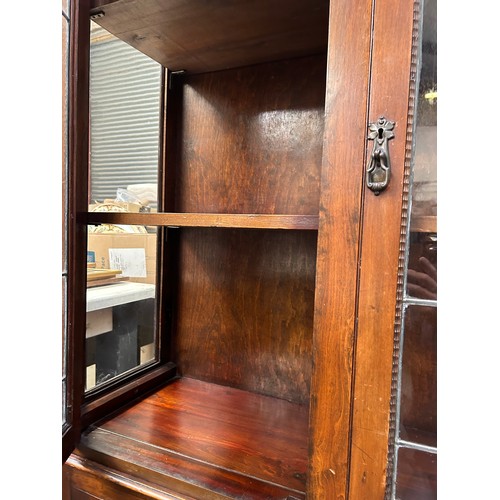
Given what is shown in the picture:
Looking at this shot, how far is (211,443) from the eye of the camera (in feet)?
2.75

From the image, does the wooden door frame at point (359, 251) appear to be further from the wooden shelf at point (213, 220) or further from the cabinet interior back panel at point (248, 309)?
the cabinet interior back panel at point (248, 309)

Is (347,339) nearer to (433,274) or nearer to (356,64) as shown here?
(433,274)

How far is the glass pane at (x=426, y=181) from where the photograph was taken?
1.65ft

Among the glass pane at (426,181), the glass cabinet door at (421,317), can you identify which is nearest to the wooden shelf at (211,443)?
the glass cabinet door at (421,317)

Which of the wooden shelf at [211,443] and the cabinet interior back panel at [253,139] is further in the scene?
the cabinet interior back panel at [253,139]

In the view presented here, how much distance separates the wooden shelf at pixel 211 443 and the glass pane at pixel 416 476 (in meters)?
0.22

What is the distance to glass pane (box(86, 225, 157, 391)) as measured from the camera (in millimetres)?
1026

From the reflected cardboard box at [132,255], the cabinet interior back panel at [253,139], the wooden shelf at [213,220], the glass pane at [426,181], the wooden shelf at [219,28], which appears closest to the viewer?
the glass pane at [426,181]

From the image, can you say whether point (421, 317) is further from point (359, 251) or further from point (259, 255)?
point (259, 255)

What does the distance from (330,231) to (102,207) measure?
88cm

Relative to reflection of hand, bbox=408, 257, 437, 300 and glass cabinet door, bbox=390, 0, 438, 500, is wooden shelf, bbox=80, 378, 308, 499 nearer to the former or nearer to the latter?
glass cabinet door, bbox=390, 0, 438, 500

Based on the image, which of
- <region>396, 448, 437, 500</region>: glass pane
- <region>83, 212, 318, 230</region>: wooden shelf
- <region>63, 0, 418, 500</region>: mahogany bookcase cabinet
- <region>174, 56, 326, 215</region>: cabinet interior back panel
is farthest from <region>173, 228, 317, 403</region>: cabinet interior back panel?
<region>396, 448, 437, 500</region>: glass pane

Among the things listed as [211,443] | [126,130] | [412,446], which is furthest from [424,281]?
[126,130]

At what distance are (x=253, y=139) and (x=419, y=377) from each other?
811 millimetres
